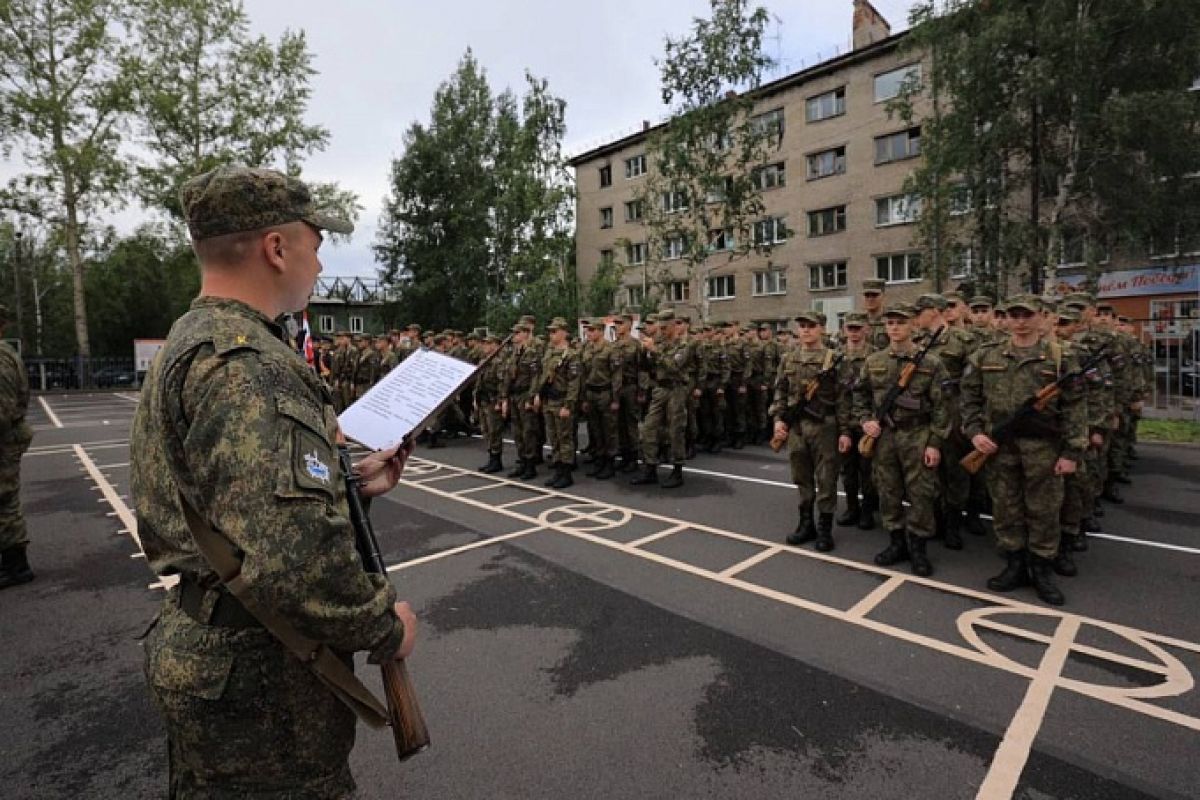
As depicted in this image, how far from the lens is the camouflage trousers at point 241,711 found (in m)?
1.50

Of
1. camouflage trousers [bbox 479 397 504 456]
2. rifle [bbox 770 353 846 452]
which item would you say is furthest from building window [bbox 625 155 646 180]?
rifle [bbox 770 353 846 452]

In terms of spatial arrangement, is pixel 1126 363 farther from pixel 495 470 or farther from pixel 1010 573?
pixel 495 470

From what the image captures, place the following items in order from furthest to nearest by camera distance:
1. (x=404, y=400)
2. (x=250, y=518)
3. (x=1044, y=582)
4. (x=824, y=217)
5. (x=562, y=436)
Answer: (x=824, y=217)
(x=562, y=436)
(x=1044, y=582)
(x=404, y=400)
(x=250, y=518)

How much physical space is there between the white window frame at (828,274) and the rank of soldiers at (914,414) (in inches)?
780

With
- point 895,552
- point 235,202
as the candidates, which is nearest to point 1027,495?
point 895,552

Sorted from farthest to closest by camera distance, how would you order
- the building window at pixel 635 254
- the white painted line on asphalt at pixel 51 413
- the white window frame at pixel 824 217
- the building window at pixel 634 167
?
the building window at pixel 634 167 < the building window at pixel 635 254 < the white window frame at pixel 824 217 < the white painted line on asphalt at pixel 51 413

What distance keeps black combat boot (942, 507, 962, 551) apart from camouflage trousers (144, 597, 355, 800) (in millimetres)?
5786

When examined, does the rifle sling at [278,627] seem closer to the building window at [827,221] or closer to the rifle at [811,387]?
the rifle at [811,387]

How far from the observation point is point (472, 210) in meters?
34.2

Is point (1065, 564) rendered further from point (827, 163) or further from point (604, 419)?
point (827, 163)

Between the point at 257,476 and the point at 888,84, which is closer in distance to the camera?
Result: the point at 257,476

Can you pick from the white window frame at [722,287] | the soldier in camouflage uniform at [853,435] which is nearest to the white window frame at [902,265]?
the white window frame at [722,287]

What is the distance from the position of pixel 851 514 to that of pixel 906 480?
55.7 inches

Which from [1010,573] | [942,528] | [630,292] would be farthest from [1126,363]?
[630,292]
